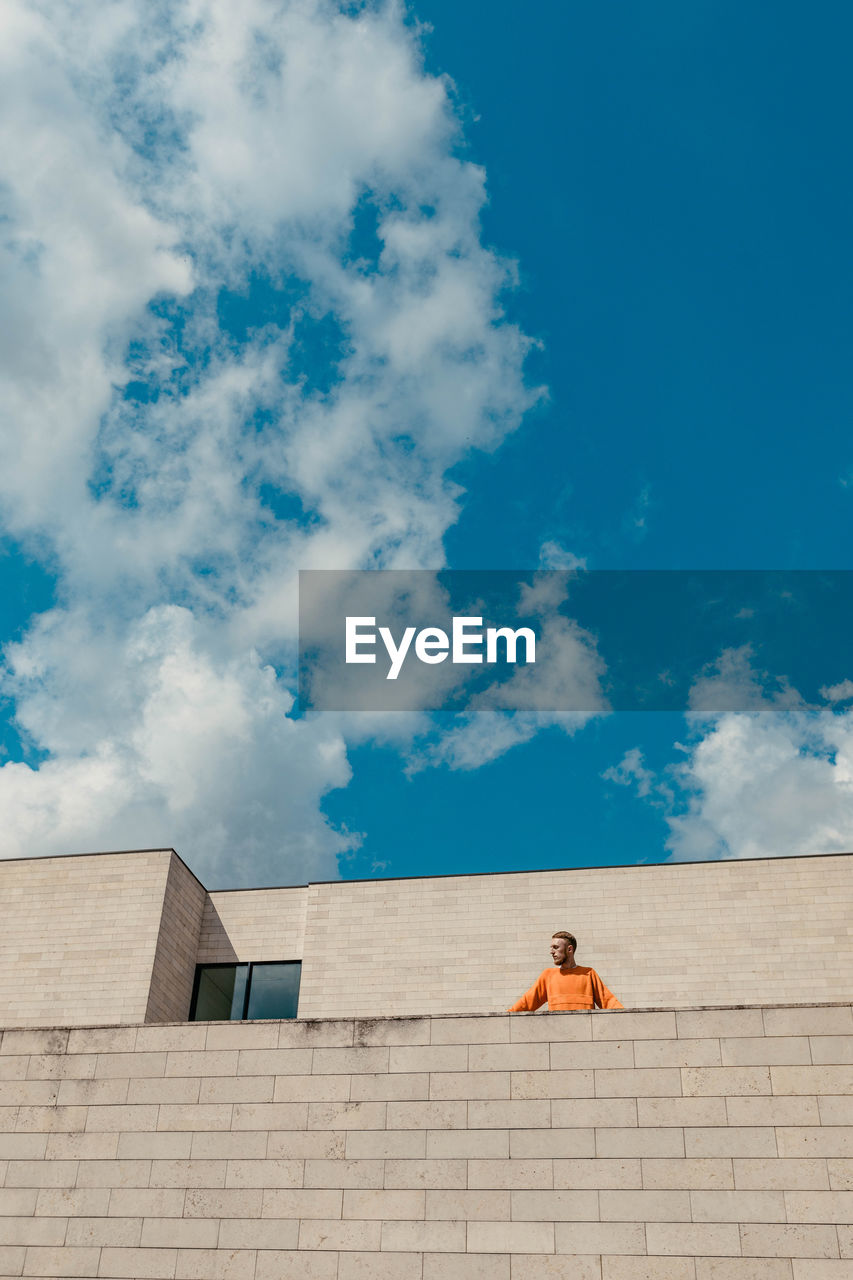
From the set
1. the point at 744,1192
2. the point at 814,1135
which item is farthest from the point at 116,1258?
the point at 814,1135

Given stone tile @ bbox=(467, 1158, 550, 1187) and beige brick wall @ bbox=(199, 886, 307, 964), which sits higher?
beige brick wall @ bbox=(199, 886, 307, 964)

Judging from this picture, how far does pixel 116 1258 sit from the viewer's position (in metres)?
9.57

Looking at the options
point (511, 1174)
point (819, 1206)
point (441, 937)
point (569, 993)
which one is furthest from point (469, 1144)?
point (441, 937)

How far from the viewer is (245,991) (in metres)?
23.3

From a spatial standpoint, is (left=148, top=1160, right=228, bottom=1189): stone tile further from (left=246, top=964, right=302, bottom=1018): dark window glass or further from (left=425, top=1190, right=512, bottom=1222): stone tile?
(left=246, top=964, right=302, bottom=1018): dark window glass

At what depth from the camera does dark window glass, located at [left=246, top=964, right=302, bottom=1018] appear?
2284 cm

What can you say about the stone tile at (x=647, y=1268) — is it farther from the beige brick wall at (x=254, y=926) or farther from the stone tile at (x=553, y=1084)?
the beige brick wall at (x=254, y=926)

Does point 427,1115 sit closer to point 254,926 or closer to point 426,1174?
point 426,1174

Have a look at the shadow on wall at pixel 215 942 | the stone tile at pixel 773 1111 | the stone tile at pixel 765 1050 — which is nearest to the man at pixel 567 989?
the stone tile at pixel 765 1050

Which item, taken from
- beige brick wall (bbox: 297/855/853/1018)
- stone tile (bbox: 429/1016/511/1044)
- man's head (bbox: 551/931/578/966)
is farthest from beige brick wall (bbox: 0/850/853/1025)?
stone tile (bbox: 429/1016/511/1044)

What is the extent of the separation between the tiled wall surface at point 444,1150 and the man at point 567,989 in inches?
21.4

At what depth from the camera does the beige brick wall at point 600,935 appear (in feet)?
66.9

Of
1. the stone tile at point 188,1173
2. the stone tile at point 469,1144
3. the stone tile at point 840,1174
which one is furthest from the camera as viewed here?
the stone tile at point 188,1173

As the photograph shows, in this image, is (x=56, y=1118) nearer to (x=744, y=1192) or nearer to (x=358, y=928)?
(x=744, y=1192)
